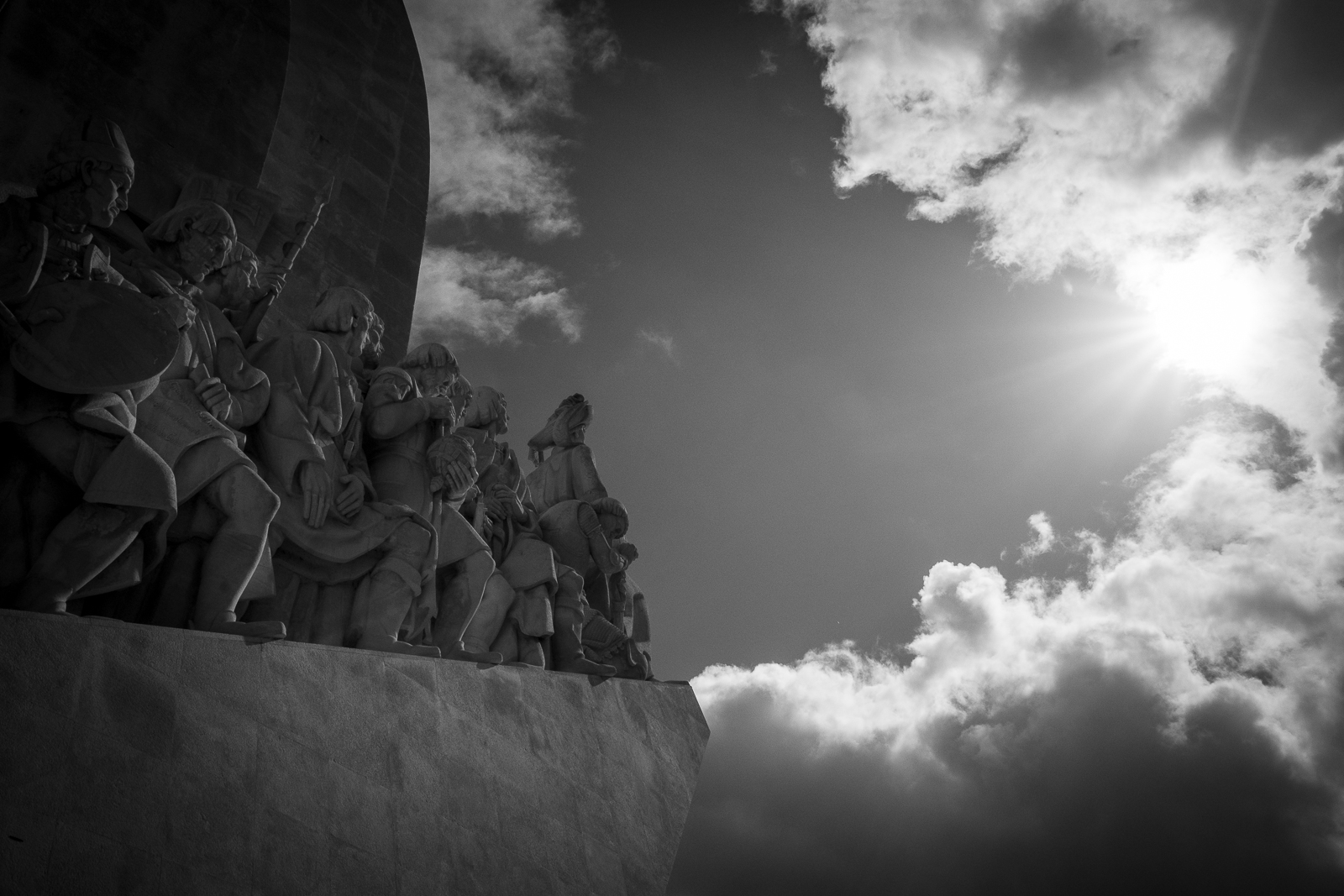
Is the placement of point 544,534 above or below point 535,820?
above

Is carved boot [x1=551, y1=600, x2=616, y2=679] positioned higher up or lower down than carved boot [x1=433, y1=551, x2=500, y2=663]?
higher up

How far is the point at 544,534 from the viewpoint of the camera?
8320 millimetres

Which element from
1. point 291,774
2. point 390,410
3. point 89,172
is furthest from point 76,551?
point 390,410

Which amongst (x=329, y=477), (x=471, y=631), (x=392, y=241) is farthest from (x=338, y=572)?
(x=392, y=241)

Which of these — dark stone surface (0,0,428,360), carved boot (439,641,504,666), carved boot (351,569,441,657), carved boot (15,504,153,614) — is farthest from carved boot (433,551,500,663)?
dark stone surface (0,0,428,360)

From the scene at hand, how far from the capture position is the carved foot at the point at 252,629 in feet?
14.7

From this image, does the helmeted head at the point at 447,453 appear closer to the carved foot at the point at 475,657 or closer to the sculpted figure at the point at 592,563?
the carved foot at the point at 475,657

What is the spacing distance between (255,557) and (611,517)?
4032 mm

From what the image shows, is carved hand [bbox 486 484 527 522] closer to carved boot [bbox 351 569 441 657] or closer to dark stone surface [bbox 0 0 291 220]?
carved boot [bbox 351 569 441 657]

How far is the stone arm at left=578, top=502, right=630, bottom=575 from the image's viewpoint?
27.5 ft

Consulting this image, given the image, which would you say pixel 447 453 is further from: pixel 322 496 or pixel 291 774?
pixel 291 774

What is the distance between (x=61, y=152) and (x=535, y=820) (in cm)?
348

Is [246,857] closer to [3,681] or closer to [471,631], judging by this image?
[3,681]

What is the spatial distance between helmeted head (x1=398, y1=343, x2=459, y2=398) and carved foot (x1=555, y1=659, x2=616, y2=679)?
174cm
